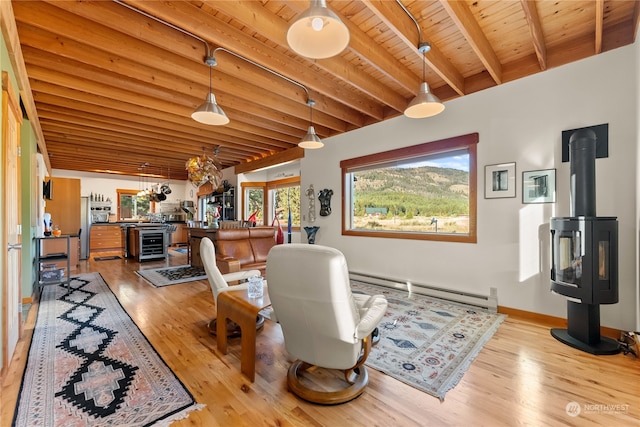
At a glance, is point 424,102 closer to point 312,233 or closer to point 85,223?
point 312,233

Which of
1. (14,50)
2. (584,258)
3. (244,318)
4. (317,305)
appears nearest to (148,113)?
(14,50)

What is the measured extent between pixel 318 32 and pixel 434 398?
2.48 metres

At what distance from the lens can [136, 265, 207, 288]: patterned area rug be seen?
4906 mm

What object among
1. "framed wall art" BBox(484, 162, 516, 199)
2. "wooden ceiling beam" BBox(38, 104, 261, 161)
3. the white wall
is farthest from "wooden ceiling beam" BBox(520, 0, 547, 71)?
"wooden ceiling beam" BBox(38, 104, 261, 161)

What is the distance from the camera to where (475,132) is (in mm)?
3592

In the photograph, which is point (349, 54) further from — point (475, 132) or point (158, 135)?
point (158, 135)

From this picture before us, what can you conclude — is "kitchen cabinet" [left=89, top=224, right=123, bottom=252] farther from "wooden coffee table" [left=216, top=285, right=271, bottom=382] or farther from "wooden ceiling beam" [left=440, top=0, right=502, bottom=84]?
"wooden ceiling beam" [left=440, top=0, right=502, bottom=84]

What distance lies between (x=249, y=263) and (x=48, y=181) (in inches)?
228

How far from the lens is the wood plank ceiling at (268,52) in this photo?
7.80ft

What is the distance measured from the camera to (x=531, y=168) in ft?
10.3

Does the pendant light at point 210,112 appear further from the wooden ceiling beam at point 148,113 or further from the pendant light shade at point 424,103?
the wooden ceiling beam at point 148,113

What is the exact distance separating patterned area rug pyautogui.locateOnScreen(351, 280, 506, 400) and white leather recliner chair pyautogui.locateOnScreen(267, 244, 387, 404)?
454mm

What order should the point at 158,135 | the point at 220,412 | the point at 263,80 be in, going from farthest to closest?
the point at 158,135
the point at 263,80
the point at 220,412

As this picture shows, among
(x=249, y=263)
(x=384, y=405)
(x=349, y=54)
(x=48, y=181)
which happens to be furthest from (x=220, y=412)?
(x=48, y=181)
